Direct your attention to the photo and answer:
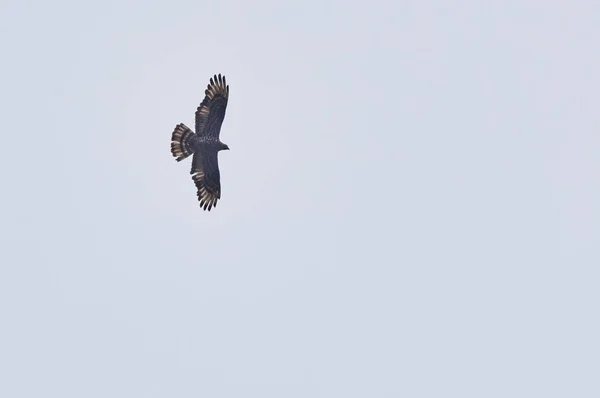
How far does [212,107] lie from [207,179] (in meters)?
4.83

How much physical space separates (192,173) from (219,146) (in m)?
3.15

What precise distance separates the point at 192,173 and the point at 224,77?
5848 millimetres

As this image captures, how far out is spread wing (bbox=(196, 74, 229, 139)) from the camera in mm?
58094

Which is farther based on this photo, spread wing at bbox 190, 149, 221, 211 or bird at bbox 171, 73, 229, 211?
spread wing at bbox 190, 149, 221, 211

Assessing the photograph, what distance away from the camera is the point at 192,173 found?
2418 inches

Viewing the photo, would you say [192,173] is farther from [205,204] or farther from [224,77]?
[224,77]

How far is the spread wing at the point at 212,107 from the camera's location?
58.1 metres

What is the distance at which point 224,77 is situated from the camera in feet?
192

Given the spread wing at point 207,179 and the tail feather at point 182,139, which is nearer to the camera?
the tail feather at point 182,139

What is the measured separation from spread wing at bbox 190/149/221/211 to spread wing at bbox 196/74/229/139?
205cm

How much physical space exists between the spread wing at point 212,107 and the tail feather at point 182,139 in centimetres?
50

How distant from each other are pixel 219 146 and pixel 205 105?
2278 millimetres

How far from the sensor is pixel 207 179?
61469mm

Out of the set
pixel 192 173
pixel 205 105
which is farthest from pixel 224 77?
pixel 192 173
